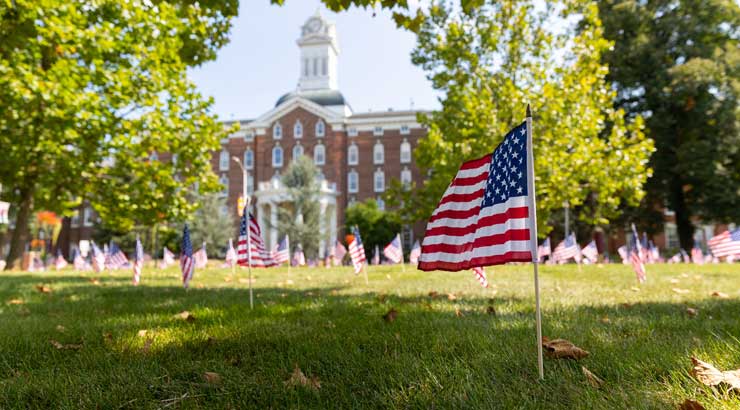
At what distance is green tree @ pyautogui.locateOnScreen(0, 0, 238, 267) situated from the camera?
34.2 feet

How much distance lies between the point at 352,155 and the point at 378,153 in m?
2.96

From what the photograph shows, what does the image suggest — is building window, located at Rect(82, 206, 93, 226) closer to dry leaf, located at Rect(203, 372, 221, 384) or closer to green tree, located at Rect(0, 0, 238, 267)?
green tree, located at Rect(0, 0, 238, 267)

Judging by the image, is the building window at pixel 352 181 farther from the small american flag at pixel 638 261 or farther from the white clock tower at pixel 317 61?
the small american flag at pixel 638 261

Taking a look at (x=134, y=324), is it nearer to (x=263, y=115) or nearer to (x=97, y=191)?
(x=97, y=191)

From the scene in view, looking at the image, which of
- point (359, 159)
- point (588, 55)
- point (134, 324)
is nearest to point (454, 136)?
point (588, 55)

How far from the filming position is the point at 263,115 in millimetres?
52625

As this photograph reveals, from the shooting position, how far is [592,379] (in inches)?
98.3

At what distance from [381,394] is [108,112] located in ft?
41.1

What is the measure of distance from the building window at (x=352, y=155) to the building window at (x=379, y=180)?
2.68m

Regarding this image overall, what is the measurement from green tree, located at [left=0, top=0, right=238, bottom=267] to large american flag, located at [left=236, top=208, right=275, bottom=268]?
177 inches

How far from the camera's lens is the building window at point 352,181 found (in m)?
51.8

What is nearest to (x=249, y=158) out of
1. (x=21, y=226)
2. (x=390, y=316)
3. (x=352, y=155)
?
(x=352, y=155)

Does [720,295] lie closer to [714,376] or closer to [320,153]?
[714,376]

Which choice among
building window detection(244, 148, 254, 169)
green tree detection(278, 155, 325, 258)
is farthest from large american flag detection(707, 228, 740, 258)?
building window detection(244, 148, 254, 169)
